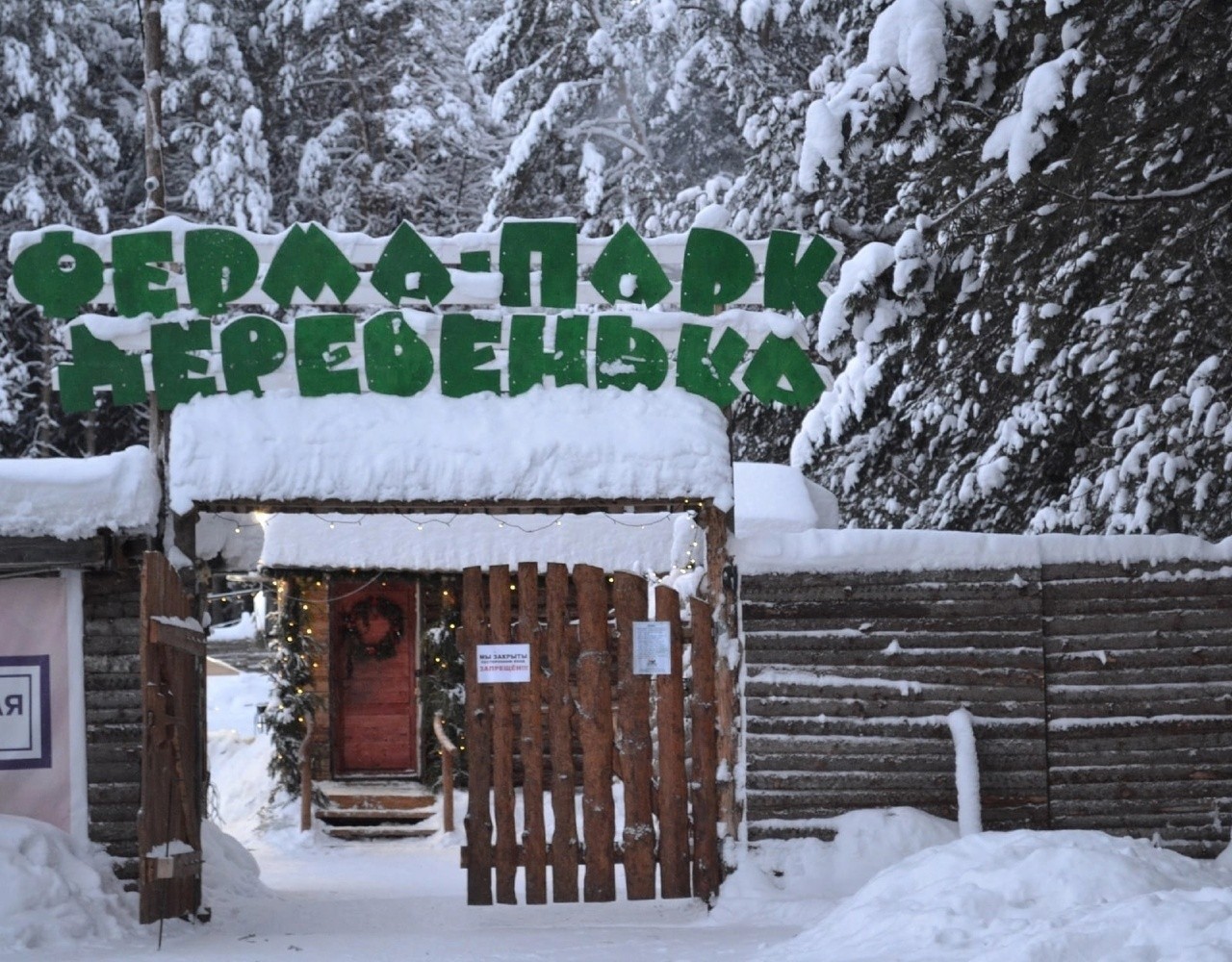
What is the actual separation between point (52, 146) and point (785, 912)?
24.3 meters

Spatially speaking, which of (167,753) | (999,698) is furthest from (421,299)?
(999,698)

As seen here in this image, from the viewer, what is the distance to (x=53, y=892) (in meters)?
8.50

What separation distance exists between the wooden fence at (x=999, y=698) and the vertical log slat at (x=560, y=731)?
1144mm

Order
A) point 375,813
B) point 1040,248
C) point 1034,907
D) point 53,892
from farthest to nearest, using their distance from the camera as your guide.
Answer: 1. point 375,813
2. point 1040,248
3. point 53,892
4. point 1034,907

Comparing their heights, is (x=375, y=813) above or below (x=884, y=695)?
below

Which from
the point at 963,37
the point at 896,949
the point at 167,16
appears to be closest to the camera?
the point at 896,949

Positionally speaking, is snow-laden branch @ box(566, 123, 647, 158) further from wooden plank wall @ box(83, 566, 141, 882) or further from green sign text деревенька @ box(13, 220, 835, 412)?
wooden plank wall @ box(83, 566, 141, 882)

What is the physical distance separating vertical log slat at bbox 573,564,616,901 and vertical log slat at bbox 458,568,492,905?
24.6 inches

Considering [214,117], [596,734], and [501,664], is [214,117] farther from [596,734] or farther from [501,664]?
[596,734]

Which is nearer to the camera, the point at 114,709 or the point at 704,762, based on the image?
the point at 114,709

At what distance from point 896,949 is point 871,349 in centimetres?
829

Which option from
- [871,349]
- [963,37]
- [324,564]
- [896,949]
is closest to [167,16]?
[324,564]

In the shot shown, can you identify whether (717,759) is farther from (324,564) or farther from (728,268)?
(324,564)

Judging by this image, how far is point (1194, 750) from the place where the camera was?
31.1 feet
